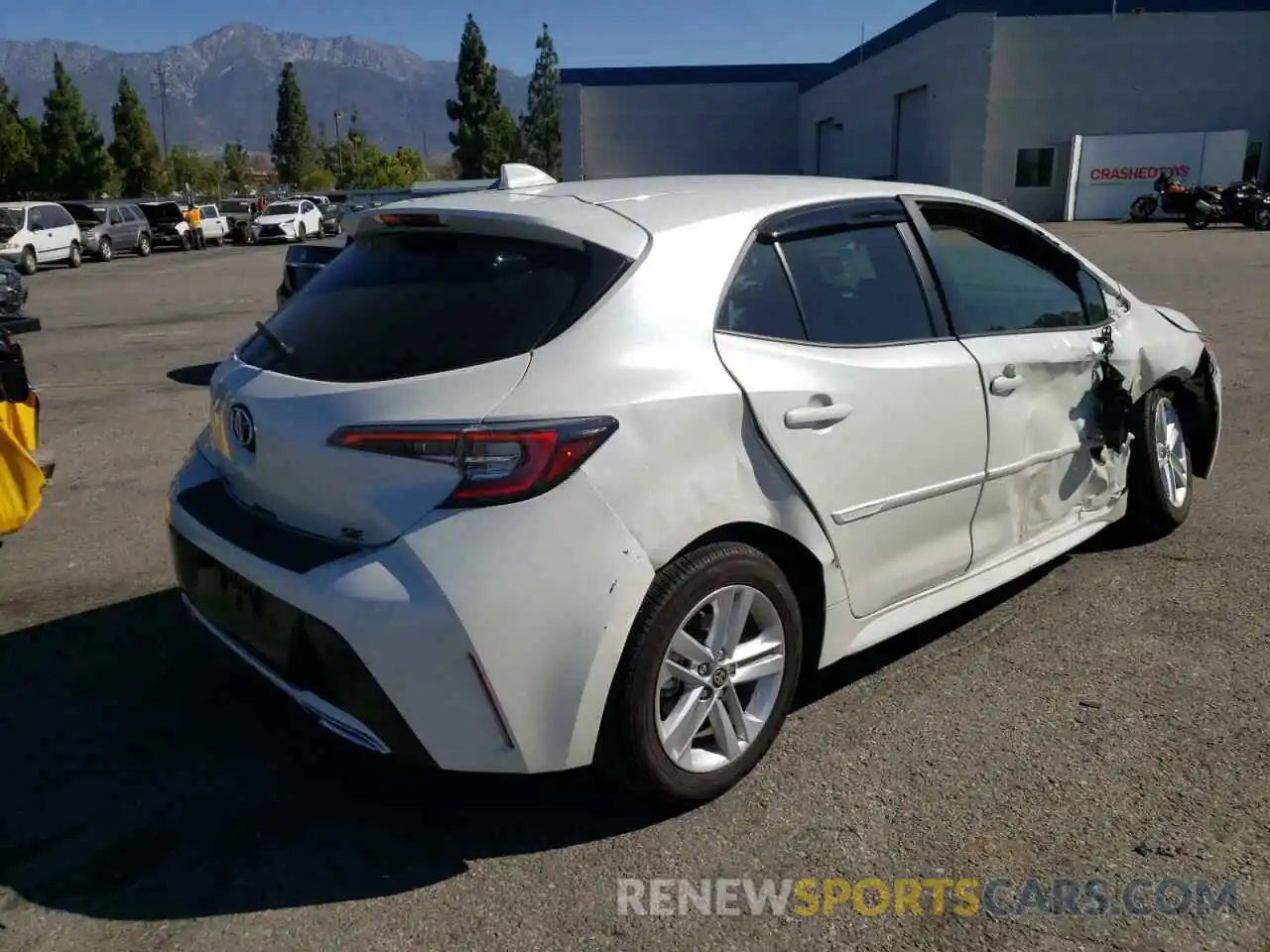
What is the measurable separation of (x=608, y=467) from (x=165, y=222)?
36918 millimetres

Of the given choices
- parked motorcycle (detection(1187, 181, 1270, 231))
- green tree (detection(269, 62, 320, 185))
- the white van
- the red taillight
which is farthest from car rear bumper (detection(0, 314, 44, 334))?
green tree (detection(269, 62, 320, 185))

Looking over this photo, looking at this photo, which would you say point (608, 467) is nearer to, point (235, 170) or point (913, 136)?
point (913, 136)

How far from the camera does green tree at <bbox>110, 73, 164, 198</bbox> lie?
62.4 meters

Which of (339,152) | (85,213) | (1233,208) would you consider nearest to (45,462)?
(85,213)

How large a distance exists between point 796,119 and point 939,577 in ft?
204

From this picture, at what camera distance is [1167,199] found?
32.7 m

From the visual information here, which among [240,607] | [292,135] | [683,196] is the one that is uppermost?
[292,135]

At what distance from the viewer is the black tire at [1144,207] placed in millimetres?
34500

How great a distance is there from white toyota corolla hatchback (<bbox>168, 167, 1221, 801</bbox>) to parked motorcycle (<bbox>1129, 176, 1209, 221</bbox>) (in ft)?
104

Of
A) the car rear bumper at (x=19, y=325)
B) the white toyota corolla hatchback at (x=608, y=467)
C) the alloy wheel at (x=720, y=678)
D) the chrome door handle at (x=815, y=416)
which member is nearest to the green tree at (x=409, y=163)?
the car rear bumper at (x=19, y=325)

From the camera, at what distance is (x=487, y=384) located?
8.26 feet

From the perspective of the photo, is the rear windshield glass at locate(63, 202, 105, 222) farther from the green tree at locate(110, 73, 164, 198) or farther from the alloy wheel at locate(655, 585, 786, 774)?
the green tree at locate(110, 73, 164, 198)

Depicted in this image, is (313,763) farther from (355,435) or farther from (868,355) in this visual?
(868,355)

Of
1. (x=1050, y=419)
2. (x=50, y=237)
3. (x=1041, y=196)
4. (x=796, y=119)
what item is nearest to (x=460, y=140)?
(x=796, y=119)
